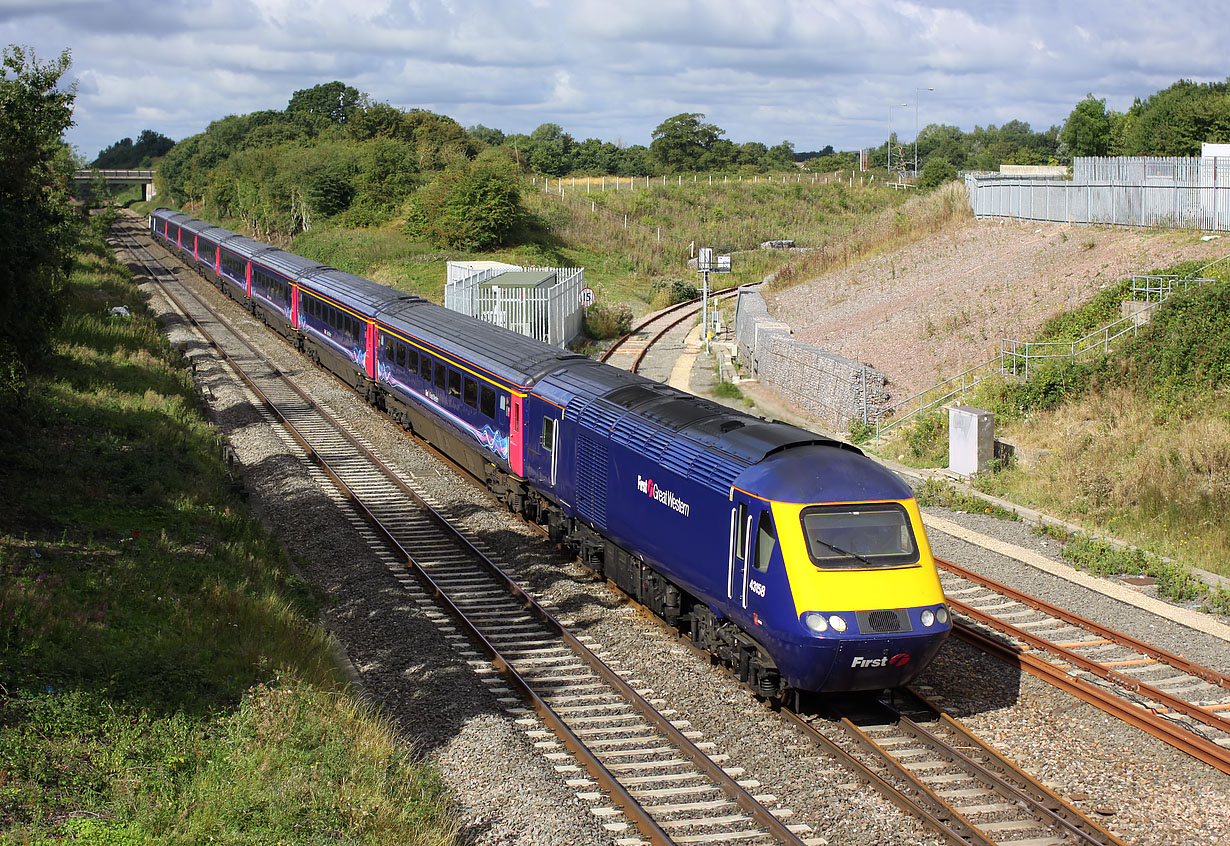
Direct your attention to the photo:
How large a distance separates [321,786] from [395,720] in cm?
228

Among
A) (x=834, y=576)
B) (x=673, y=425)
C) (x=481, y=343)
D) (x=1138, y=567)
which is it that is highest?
(x=481, y=343)

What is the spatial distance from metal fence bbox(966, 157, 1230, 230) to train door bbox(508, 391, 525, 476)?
2054 centimetres

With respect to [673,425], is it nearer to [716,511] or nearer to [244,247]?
[716,511]

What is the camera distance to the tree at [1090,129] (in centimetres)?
6894

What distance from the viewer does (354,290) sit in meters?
29.3

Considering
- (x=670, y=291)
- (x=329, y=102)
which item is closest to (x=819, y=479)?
(x=670, y=291)

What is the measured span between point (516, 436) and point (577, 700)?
21.5 ft

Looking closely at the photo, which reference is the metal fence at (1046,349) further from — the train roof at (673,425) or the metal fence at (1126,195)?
the train roof at (673,425)

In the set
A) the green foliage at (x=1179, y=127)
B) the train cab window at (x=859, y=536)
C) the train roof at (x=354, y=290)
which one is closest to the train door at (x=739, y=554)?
the train cab window at (x=859, y=536)

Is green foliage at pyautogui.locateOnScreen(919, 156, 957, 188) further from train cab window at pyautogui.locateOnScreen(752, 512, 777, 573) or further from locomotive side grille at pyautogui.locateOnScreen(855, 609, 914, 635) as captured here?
locomotive side grille at pyautogui.locateOnScreen(855, 609, 914, 635)

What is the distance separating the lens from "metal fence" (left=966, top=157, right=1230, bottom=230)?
28.0m

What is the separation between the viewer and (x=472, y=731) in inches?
416

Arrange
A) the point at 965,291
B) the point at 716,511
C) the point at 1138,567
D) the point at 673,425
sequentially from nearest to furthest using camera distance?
the point at 716,511 < the point at 673,425 < the point at 1138,567 < the point at 965,291

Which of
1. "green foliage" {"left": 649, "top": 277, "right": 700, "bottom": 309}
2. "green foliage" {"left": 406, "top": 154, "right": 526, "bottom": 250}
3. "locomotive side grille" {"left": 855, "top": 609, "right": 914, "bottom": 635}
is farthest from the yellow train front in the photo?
"green foliage" {"left": 406, "top": 154, "right": 526, "bottom": 250}
